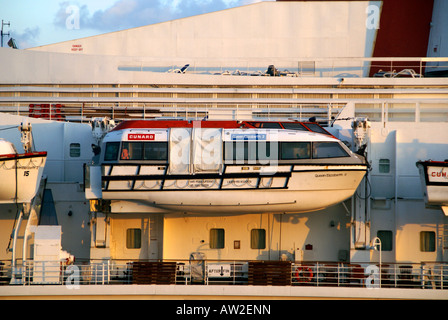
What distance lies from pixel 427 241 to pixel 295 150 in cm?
469

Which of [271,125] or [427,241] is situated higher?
[271,125]

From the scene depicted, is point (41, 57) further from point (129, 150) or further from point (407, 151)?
point (407, 151)

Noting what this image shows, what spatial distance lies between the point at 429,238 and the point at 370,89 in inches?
271

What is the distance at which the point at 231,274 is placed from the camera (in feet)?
51.4

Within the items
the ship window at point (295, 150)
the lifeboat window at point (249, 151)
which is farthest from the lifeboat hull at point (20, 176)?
the ship window at point (295, 150)

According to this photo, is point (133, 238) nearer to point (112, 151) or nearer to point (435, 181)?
point (112, 151)

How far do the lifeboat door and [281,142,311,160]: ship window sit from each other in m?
1.64

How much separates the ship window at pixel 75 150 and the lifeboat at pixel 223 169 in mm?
2613

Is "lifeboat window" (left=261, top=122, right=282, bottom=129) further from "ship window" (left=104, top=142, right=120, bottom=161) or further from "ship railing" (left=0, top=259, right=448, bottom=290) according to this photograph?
"ship window" (left=104, top=142, right=120, bottom=161)

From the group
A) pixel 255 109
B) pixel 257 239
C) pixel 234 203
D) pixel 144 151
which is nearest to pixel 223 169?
pixel 234 203

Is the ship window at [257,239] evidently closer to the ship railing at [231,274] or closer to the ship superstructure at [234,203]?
the ship superstructure at [234,203]

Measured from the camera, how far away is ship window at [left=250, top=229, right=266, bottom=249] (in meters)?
16.5

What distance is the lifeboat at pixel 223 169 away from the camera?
14938 millimetres
